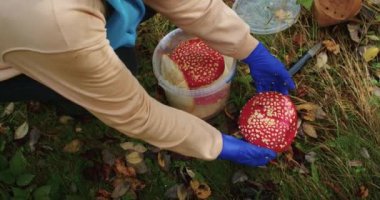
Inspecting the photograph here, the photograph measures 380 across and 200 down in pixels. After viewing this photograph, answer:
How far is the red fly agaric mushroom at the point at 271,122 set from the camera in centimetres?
203

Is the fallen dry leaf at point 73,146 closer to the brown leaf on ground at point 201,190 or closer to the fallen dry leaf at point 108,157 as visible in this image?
the fallen dry leaf at point 108,157

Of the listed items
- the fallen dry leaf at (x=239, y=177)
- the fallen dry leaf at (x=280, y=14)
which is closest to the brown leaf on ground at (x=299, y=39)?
the fallen dry leaf at (x=280, y=14)

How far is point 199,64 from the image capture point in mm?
2086

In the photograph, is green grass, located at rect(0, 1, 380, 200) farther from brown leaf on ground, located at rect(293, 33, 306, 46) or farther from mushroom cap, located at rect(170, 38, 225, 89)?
mushroom cap, located at rect(170, 38, 225, 89)

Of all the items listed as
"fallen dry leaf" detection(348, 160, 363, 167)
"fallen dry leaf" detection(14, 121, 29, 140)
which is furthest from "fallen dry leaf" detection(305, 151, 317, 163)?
"fallen dry leaf" detection(14, 121, 29, 140)

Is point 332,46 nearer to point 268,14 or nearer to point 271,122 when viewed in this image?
point 268,14

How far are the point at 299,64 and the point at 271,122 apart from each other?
0.41m

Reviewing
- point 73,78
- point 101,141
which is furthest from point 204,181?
point 73,78

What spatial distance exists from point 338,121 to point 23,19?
145cm

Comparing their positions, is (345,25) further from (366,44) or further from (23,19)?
(23,19)

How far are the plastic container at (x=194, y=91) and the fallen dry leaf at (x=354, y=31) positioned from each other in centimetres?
64

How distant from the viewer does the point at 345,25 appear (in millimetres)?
2391

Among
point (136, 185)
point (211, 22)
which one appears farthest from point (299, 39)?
point (136, 185)

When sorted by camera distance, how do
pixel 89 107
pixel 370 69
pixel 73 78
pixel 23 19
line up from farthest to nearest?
pixel 370 69, pixel 89 107, pixel 73 78, pixel 23 19
